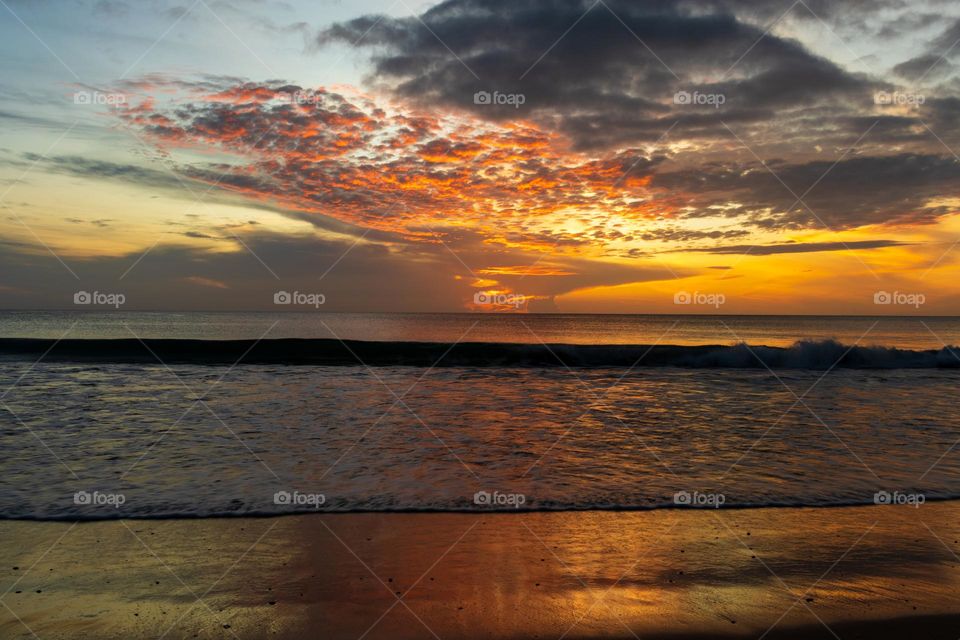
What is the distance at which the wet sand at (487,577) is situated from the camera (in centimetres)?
418

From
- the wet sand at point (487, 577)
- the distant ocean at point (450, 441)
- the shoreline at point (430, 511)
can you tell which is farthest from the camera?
the distant ocean at point (450, 441)

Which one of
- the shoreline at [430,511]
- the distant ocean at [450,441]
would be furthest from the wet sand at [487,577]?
the distant ocean at [450,441]

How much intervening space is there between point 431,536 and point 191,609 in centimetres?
225

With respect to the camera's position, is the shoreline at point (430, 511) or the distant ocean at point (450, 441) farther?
the distant ocean at point (450, 441)

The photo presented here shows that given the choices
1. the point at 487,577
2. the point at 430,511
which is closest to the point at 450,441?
the point at 430,511

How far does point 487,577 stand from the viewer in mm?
4887

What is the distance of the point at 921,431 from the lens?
38.0 ft

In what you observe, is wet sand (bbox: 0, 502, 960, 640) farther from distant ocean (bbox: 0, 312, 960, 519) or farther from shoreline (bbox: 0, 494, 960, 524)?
distant ocean (bbox: 0, 312, 960, 519)

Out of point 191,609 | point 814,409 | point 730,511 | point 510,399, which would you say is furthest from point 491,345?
point 191,609

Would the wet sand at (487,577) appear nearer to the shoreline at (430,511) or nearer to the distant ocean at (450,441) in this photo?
the shoreline at (430,511)

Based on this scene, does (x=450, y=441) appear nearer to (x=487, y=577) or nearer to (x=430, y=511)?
(x=430, y=511)

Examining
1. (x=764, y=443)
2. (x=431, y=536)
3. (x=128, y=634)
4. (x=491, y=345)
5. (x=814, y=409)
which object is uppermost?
(x=491, y=345)

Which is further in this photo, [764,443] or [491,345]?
[491,345]

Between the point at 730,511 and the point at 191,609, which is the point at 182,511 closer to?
the point at 191,609
